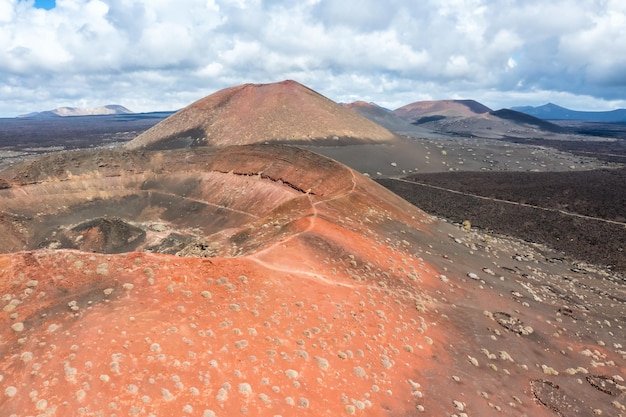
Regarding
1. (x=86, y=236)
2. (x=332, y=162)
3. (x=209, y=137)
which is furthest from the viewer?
(x=209, y=137)

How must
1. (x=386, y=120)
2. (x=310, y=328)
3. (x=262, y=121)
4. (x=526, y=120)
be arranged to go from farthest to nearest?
(x=526, y=120) < (x=386, y=120) < (x=262, y=121) < (x=310, y=328)

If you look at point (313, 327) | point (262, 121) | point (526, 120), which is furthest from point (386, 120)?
point (313, 327)

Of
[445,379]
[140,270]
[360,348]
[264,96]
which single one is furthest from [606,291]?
[264,96]

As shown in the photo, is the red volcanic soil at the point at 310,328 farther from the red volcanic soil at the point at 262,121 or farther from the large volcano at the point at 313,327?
the red volcanic soil at the point at 262,121

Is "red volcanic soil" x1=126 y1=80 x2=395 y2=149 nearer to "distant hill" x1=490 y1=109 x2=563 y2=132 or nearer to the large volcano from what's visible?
the large volcano

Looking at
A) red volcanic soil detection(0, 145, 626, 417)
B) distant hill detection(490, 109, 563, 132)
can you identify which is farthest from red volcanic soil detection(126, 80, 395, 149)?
distant hill detection(490, 109, 563, 132)

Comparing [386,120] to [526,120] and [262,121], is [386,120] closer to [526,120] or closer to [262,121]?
[526,120]

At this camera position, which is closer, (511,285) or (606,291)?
(511,285)

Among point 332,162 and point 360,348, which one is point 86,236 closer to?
point 332,162
